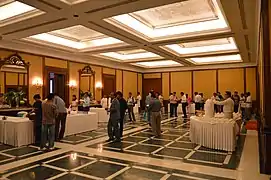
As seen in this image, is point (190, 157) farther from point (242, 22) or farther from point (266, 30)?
point (242, 22)

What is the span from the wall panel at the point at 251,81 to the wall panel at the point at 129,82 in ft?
26.3

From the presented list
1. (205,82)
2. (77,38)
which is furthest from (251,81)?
(77,38)

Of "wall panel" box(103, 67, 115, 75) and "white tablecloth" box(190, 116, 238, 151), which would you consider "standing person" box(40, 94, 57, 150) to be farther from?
"wall panel" box(103, 67, 115, 75)

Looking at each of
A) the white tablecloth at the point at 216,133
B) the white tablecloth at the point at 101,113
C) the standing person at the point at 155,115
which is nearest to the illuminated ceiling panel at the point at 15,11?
→ the standing person at the point at 155,115

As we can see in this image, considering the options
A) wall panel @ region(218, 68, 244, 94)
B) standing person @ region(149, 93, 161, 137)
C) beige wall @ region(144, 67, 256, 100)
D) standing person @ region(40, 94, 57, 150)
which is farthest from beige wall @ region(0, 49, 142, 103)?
wall panel @ region(218, 68, 244, 94)

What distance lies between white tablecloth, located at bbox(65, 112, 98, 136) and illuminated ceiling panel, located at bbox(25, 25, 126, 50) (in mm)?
3169

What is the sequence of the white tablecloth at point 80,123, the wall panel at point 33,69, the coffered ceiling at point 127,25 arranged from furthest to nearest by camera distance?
1. the wall panel at point 33,69
2. the white tablecloth at point 80,123
3. the coffered ceiling at point 127,25

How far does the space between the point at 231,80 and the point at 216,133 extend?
36.5ft

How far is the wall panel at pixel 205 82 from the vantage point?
16406 millimetres

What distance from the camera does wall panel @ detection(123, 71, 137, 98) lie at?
16391 millimetres

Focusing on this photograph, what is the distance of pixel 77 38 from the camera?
9.66 metres

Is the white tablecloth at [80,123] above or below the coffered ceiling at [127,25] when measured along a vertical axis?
below

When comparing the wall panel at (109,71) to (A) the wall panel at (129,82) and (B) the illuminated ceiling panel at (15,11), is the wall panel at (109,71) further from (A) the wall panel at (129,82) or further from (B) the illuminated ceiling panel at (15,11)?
(B) the illuminated ceiling panel at (15,11)

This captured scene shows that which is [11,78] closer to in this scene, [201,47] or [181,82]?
[201,47]
